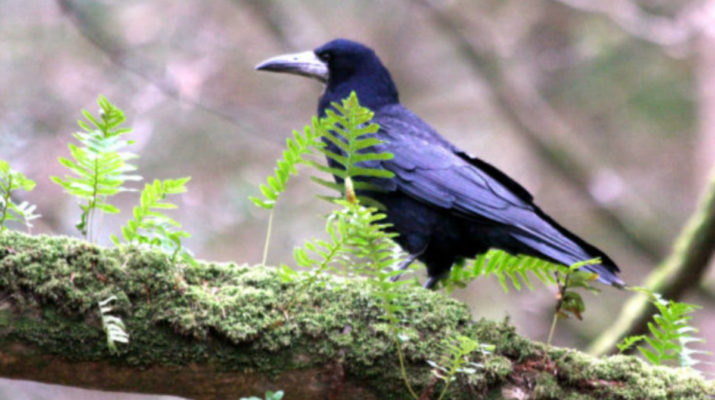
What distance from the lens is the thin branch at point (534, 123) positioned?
8.08 metres

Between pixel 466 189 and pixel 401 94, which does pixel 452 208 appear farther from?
pixel 401 94

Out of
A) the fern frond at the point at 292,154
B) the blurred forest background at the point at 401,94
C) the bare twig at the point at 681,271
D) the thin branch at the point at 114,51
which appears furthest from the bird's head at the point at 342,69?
the fern frond at the point at 292,154

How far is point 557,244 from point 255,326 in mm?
1873

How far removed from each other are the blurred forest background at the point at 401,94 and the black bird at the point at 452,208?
93.7 inches

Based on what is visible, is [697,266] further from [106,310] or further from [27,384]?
[27,384]

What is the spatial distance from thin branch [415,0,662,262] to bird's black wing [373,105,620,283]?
3.73 meters

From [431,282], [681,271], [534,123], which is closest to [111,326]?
[431,282]

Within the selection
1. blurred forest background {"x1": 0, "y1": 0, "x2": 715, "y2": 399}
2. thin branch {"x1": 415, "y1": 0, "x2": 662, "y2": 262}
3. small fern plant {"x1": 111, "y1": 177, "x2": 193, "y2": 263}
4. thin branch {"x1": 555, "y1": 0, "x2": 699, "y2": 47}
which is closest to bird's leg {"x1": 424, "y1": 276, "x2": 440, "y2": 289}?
small fern plant {"x1": 111, "y1": 177, "x2": 193, "y2": 263}

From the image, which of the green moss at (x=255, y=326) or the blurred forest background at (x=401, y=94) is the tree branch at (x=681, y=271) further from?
the green moss at (x=255, y=326)

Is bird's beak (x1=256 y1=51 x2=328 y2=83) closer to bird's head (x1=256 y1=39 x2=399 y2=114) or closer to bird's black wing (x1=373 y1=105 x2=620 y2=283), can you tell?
bird's head (x1=256 y1=39 x2=399 y2=114)

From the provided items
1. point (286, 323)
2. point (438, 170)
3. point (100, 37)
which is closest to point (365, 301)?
point (286, 323)

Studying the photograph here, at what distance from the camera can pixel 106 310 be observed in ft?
7.98

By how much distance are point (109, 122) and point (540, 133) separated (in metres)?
6.39

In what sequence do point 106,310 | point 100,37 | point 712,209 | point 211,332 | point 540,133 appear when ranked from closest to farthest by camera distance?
point 106,310
point 211,332
point 712,209
point 100,37
point 540,133
